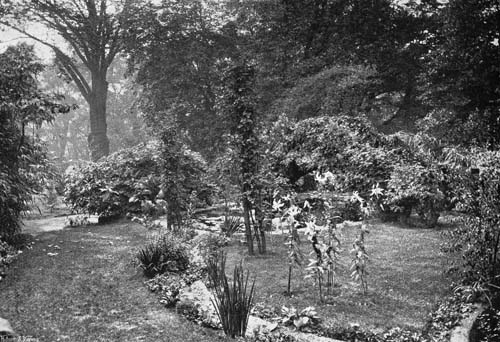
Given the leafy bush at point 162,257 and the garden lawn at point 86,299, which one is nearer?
the garden lawn at point 86,299

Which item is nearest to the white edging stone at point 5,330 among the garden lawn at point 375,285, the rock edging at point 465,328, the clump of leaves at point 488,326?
the garden lawn at point 375,285

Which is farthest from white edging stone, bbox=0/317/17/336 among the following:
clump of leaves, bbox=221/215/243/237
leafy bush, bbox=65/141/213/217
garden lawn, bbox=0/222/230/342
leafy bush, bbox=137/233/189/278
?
leafy bush, bbox=65/141/213/217

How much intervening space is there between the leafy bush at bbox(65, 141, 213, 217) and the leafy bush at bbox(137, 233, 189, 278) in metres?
3.70

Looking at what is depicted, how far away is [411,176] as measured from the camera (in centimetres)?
601

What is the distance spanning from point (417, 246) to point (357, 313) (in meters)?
3.80

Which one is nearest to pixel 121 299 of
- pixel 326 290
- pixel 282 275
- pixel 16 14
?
pixel 282 275

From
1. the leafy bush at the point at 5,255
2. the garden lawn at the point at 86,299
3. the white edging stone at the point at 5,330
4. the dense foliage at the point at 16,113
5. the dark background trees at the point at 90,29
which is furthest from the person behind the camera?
the dark background trees at the point at 90,29

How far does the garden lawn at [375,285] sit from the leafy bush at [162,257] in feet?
2.55

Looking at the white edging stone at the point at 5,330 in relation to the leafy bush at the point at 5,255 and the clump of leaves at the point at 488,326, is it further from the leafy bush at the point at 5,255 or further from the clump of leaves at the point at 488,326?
the clump of leaves at the point at 488,326

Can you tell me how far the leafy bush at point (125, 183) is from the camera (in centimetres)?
1138

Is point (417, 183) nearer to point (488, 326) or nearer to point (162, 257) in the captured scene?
point (488, 326)

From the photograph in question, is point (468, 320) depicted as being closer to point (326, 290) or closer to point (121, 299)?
point (326, 290)

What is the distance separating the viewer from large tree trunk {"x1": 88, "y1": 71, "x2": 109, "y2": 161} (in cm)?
2131

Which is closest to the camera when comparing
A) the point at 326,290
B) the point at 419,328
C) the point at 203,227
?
the point at 419,328
